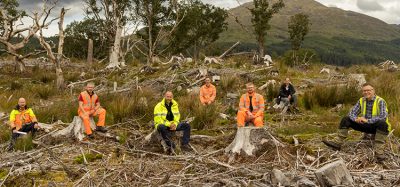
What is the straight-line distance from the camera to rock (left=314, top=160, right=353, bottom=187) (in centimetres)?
529

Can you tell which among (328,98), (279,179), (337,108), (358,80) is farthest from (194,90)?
(279,179)

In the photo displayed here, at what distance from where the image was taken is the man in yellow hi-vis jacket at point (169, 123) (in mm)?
8039

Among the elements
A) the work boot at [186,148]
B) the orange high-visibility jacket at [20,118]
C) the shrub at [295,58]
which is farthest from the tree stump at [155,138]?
the shrub at [295,58]

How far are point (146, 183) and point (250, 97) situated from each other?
4.34 m

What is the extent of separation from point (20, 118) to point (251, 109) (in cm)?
518

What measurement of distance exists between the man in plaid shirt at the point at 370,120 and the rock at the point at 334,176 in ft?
6.76

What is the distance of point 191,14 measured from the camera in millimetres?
41594

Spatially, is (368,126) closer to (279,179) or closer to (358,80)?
(279,179)

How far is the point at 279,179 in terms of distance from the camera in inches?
214

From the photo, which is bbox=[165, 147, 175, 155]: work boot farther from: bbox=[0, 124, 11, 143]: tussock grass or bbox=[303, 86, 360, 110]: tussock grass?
bbox=[303, 86, 360, 110]: tussock grass

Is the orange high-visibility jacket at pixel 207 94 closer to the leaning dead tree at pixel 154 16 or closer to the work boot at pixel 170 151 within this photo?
the work boot at pixel 170 151

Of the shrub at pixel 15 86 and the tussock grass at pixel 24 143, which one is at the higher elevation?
the shrub at pixel 15 86

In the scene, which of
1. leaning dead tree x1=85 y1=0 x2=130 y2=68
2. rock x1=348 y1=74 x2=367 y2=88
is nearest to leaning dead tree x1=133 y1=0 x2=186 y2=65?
leaning dead tree x1=85 y1=0 x2=130 y2=68

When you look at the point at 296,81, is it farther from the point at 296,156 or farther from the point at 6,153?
the point at 6,153
